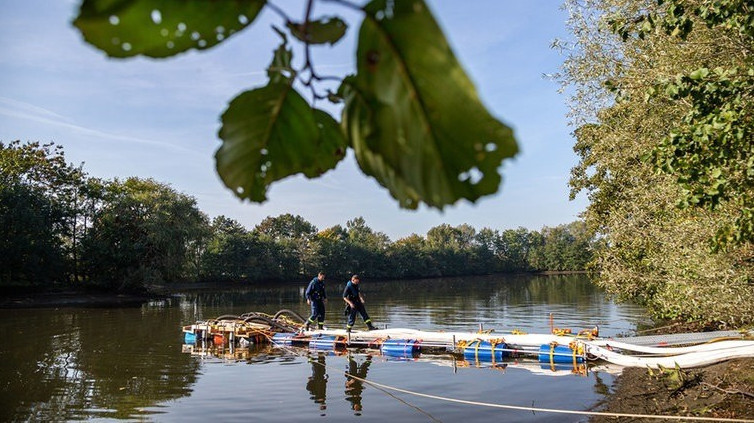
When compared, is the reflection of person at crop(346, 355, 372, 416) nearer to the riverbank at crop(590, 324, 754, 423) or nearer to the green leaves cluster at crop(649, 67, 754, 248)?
the riverbank at crop(590, 324, 754, 423)

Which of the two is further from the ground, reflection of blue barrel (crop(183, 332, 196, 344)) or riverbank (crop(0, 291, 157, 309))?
riverbank (crop(0, 291, 157, 309))

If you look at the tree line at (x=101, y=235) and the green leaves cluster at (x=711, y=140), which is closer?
the green leaves cluster at (x=711, y=140)

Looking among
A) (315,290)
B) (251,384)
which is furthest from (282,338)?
(251,384)

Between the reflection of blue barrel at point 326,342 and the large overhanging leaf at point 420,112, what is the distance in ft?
64.3

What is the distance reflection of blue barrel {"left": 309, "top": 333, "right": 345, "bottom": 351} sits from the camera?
1958cm

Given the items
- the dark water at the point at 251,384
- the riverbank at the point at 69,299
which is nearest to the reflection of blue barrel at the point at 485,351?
the dark water at the point at 251,384

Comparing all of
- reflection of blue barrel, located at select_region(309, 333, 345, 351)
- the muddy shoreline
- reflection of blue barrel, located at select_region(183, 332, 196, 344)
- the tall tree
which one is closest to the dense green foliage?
the muddy shoreline

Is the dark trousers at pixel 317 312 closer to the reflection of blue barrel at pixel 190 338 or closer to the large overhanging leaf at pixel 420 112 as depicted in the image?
the reflection of blue barrel at pixel 190 338

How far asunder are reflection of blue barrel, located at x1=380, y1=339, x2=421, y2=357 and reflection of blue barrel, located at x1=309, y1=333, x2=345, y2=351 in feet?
5.66

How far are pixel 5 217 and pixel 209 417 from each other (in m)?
44.4

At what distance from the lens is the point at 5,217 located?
1815 inches

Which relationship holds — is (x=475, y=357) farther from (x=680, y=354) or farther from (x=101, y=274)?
(x=101, y=274)

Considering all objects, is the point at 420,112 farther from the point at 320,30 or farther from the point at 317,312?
the point at 317,312

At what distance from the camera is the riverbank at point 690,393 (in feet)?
34.7
